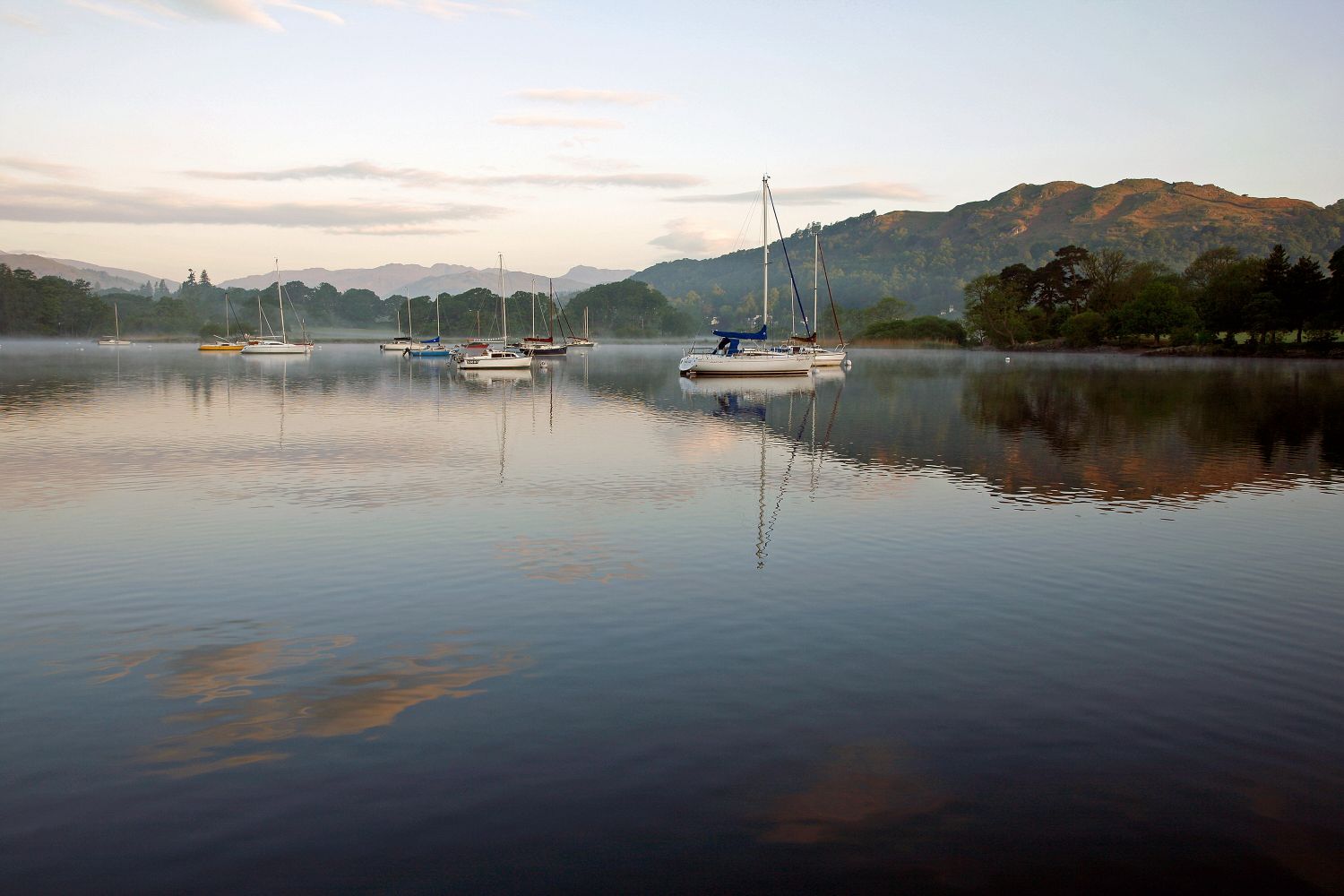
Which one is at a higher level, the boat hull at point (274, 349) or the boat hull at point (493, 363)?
the boat hull at point (274, 349)

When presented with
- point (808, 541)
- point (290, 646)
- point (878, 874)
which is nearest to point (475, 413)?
point (808, 541)

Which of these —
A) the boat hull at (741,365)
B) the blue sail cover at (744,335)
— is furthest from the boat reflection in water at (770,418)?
the blue sail cover at (744,335)

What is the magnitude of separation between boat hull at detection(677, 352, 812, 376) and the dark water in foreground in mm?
63888

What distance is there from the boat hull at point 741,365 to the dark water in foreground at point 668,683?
210 ft

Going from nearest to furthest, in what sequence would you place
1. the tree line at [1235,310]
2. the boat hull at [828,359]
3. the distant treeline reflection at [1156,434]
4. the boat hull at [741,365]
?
1. the distant treeline reflection at [1156,434]
2. the boat hull at [741,365]
3. the boat hull at [828,359]
4. the tree line at [1235,310]

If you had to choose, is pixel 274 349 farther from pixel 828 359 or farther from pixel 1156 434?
pixel 1156 434

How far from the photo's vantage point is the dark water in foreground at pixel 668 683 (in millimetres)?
8516

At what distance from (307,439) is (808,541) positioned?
87.7ft

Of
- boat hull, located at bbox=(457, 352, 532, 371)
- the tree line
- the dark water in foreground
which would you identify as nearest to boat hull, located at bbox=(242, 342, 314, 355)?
boat hull, located at bbox=(457, 352, 532, 371)

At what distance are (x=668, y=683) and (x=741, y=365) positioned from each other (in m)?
83.7

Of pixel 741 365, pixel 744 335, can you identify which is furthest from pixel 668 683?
pixel 741 365

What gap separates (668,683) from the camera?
40.9 ft

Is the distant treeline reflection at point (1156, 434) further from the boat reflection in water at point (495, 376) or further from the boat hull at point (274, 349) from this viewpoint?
the boat hull at point (274, 349)

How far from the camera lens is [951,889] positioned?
8.01 meters
